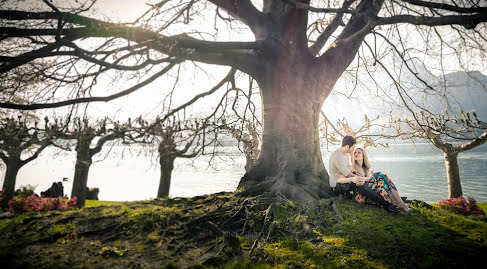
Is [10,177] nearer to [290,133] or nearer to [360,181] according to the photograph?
[290,133]

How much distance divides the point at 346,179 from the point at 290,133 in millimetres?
1513

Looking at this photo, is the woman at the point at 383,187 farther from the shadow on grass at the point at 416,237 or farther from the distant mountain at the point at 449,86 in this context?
the distant mountain at the point at 449,86

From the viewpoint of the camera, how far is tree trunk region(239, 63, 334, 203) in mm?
5207

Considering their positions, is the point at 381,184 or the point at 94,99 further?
the point at 381,184

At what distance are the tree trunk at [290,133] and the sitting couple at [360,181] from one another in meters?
0.42

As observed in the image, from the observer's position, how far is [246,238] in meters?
3.36

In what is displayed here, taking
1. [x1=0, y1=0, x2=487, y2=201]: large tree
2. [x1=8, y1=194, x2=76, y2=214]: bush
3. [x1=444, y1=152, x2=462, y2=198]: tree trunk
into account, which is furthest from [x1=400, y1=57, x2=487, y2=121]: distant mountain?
[x1=8, y1=194, x2=76, y2=214]: bush

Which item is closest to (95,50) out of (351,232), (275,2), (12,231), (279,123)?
(12,231)

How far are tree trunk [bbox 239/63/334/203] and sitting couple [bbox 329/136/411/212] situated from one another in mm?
419

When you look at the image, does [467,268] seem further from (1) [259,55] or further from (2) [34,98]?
(2) [34,98]

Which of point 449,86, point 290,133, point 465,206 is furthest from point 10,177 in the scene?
point 465,206

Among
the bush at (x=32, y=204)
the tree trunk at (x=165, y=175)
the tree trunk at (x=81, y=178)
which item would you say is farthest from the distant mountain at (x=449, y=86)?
the tree trunk at (x=81, y=178)

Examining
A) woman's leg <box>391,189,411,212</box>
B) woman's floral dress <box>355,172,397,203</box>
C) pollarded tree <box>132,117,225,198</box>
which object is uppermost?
pollarded tree <box>132,117,225,198</box>

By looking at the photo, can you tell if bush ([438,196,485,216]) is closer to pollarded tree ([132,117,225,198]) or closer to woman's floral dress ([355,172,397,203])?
woman's floral dress ([355,172,397,203])
